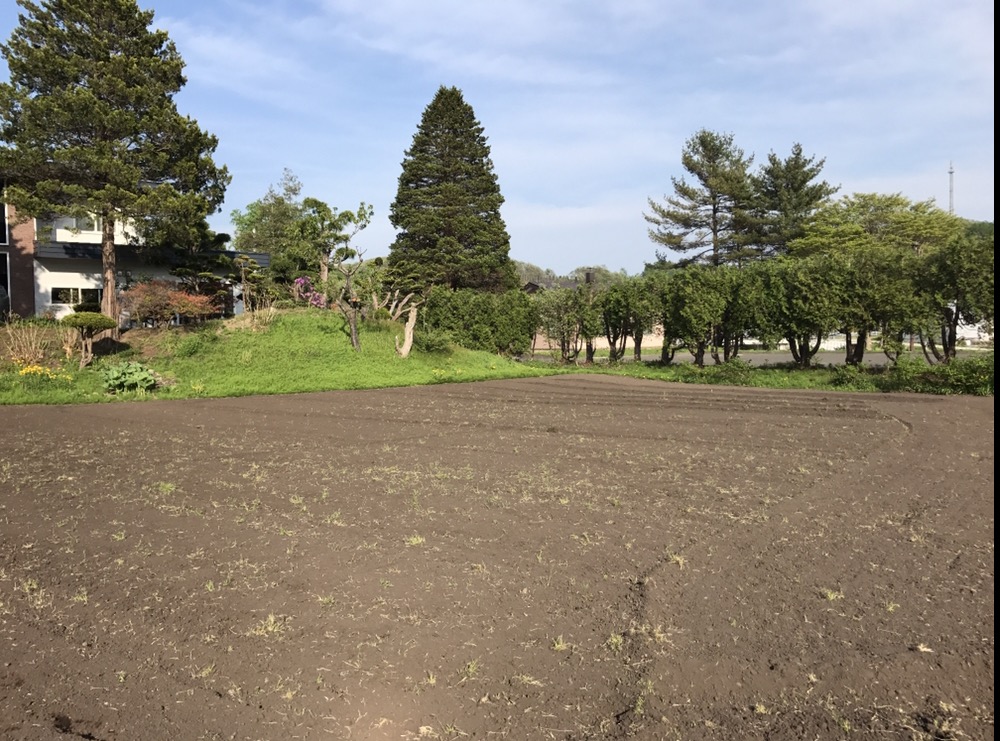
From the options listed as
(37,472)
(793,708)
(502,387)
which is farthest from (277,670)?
(502,387)

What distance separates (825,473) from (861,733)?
4.35m

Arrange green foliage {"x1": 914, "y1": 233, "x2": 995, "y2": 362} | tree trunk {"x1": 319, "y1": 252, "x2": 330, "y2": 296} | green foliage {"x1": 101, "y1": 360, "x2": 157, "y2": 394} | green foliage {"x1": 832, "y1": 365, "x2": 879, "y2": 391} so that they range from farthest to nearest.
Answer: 1. tree trunk {"x1": 319, "y1": 252, "x2": 330, "y2": 296}
2. green foliage {"x1": 832, "y1": 365, "x2": 879, "y2": 391}
3. green foliage {"x1": 914, "y1": 233, "x2": 995, "y2": 362}
4. green foliage {"x1": 101, "y1": 360, "x2": 157, "y2": 394}

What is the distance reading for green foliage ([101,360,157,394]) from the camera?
12.1 metres

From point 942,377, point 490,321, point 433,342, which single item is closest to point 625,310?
point 490,321

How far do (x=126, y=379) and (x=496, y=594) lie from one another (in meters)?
11.6

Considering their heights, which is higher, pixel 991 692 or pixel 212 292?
pixel 212 292

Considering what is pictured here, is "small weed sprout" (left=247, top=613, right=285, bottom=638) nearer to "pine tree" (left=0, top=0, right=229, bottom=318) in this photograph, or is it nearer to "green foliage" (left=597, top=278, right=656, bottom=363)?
"pine tree" (left=0, top=0, right=229, bottom=318)

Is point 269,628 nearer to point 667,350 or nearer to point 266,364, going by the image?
point 266,364

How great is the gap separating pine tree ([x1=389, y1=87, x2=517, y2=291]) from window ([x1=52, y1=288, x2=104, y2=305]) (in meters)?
14.3

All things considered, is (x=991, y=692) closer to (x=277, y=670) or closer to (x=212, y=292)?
(x=277, y=670)

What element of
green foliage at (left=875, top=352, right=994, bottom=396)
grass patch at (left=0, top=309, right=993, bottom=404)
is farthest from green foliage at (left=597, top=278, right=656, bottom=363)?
green foliage at (left=875, top=352, right=994, bottom=396)

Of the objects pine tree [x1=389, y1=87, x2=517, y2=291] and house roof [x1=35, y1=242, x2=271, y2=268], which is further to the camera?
pine tree [x1=389, y1=87, x2=517, y2=291]

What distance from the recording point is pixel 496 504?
16.6ft

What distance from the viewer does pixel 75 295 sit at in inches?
809
